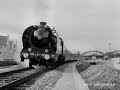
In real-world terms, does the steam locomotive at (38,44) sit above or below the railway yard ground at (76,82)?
above

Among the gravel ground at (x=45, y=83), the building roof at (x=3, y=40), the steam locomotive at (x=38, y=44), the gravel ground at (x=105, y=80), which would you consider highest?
the building roof at (x=3, y=40)

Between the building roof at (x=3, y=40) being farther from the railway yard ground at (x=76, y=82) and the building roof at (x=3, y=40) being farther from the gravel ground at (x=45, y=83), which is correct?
the gravel ground at (x=45, y=83)

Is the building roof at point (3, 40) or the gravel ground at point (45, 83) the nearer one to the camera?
the gravel ground at point (45, 83)

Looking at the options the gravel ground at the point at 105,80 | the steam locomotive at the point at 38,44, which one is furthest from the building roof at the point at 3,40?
the gravel ground at the point at 105,80

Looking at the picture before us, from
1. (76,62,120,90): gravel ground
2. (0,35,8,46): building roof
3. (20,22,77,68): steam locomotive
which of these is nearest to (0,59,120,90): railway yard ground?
(76,62,120,90): gravel ground

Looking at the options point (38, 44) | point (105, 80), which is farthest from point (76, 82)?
point (38, 44)

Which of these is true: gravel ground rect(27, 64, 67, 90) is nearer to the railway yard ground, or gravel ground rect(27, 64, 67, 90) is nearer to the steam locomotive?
the railway yard ground

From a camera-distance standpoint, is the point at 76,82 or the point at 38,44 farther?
the point at 38,44

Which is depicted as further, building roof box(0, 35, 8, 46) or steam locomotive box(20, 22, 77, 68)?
building roof box(0, 35, 8, 46)

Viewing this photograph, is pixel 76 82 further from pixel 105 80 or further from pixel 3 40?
pixel 3 40

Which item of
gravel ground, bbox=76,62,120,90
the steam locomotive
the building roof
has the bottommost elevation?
gravel ground, bbox=76,62,120,90

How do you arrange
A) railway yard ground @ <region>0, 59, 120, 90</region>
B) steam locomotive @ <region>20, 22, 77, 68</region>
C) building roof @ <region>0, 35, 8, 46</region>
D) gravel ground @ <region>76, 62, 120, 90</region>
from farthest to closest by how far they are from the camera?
building roof @ <region>0, 35, 8, 46</region>
steam locomotive @ <region>20, 22, 77, 68</region>
railway yard ground @ <region>0, 59, 120, 90</region>
gravel ground @ <region>76, 62, 120, 90</region>

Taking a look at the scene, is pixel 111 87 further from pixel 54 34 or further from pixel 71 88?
pixel 54 34

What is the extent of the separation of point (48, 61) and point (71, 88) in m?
9.61
